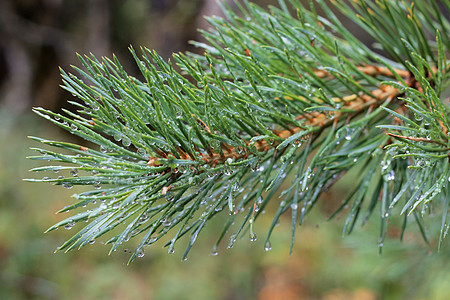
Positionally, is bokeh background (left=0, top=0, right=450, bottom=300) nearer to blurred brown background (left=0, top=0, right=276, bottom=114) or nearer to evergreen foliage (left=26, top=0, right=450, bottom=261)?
blurred brown background (left=0, top=0, right=276, bottom=114)

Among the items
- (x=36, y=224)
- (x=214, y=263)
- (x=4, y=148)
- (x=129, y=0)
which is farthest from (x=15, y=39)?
(x=214, y=263)

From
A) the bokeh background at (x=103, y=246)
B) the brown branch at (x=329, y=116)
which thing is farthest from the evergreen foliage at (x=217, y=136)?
the bokeh background at (x=103, y=246)

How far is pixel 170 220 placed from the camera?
1.33 feet

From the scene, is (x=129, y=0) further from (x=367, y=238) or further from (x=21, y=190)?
(x=367, y=238)

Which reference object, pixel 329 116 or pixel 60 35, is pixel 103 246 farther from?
pixel 329 116

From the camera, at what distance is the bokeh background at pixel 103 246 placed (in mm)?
2428

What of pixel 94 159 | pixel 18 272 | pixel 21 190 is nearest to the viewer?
pixel 94 159

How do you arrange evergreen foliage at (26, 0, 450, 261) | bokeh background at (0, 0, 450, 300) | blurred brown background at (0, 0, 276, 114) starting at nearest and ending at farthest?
evergreen foliage at (26, 0, 450, 261) < bokeh background at (0, 0, 450, 300) < blurred brown background at (0, 0, 276, 114)

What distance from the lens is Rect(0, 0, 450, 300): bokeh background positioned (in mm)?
2428

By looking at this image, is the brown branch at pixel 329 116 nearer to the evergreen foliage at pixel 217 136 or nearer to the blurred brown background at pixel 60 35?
the evergreen foliage at pixel 217 136

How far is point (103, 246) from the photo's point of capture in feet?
9.27

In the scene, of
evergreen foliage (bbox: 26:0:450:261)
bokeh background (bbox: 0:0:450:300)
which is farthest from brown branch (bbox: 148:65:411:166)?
bokeh background (bbox: 0:0:450:300)

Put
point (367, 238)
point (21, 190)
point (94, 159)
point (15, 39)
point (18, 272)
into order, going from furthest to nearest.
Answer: point (15, 39) < point (21, 190) < point (18, 272) < point (367, 238) < point (94, 159)

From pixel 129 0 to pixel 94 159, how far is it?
112 inches
